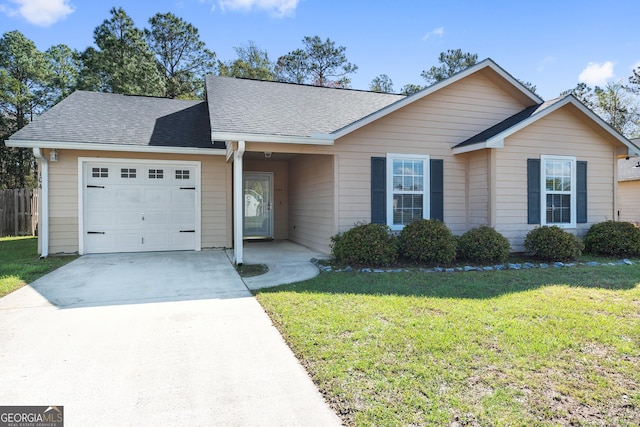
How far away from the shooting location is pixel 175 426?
242cm

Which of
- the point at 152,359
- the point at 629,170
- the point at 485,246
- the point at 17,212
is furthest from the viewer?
the point at 629,170

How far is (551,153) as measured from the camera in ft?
29.3

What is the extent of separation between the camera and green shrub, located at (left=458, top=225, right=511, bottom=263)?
7.74 meters

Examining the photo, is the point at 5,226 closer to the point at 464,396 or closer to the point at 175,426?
the point at 175,426

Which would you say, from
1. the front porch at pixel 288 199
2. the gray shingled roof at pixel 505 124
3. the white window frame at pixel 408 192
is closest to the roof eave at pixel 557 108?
the gray shingled roof at pixel 505 124

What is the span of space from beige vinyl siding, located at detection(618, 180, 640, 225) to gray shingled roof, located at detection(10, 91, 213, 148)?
1979 centimetres

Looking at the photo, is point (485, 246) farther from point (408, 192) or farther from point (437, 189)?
point (408, 192)

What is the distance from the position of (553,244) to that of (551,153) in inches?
93.6

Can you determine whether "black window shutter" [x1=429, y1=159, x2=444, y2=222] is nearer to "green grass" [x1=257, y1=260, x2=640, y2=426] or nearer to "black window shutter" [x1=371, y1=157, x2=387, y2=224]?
"black window shutter" [x1=371, y1=157, x2=387, y2=224]

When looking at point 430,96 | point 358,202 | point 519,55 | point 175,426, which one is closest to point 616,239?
point 430,96

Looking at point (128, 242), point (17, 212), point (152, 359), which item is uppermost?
point (17, 212)

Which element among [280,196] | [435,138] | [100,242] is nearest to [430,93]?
[435,138]

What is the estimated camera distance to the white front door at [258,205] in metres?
12.3

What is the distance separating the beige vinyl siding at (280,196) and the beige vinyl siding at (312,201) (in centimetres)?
33
